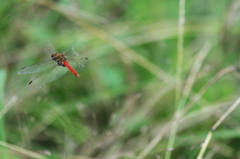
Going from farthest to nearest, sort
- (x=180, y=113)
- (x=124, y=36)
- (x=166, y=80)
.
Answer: (x=124, y=36) → (x=166, y=80) → (x=180, y=113)

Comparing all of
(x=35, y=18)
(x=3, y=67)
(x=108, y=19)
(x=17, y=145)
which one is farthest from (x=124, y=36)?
(x=17, y=145)

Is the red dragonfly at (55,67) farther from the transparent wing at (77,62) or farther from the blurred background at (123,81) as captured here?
the blurred background at (123,81)

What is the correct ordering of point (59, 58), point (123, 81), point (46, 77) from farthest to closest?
point (123, 81)
point (59, 58)
point (46, 77)

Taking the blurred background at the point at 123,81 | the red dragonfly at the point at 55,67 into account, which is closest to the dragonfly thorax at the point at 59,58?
the red dragonfly at the point at 55,67

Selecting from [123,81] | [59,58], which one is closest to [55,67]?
[59,58]

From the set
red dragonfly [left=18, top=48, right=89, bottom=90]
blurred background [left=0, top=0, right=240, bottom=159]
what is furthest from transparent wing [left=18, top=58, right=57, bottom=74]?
blurred background [left=0, top=0, right=240, bottom=159]

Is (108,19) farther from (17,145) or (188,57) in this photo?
(17,145)

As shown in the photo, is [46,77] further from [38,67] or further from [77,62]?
[77,62]

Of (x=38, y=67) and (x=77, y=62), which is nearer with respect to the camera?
(x=38, y=67)
